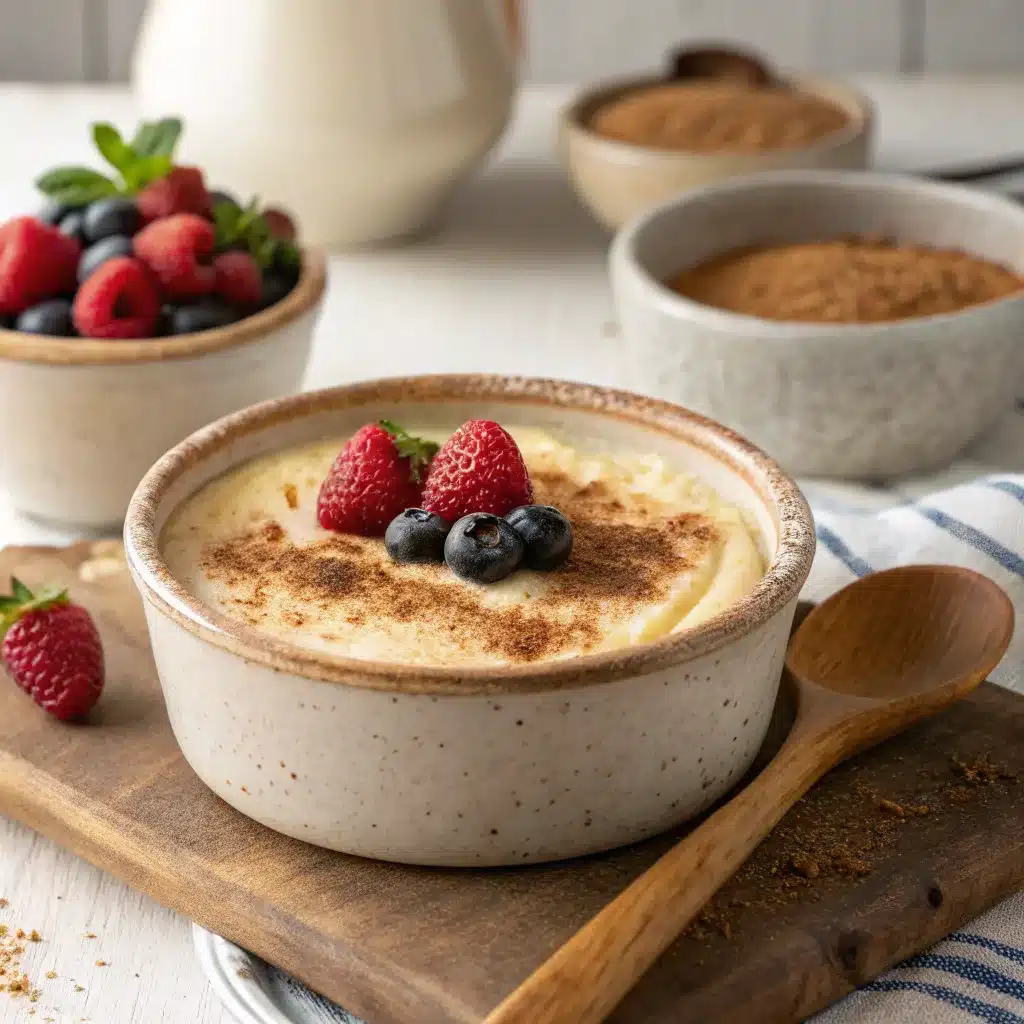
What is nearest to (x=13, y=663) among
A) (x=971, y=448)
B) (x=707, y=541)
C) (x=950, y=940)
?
(x=707, y=541)

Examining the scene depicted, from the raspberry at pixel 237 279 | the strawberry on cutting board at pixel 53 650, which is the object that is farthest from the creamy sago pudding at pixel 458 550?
the raspberry at pixel 237 279

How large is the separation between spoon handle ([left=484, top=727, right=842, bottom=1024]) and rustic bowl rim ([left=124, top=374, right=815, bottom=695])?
0.44ft

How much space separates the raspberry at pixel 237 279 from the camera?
1.85 metres

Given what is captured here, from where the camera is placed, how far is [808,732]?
1.35 m

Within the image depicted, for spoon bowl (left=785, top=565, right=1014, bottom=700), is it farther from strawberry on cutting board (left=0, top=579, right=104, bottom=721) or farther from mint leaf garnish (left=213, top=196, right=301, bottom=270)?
mint leaf garnish (left=213, top=196, right=301, bottom=270)

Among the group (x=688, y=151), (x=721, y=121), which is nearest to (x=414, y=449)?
(x=688, y=151)

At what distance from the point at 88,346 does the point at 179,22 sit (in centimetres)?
95

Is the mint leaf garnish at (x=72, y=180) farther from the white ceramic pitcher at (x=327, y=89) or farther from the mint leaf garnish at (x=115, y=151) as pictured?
the white ceramic pitcher at (x=327, y=89)

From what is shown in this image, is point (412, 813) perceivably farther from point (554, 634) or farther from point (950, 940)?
point (950, 940)

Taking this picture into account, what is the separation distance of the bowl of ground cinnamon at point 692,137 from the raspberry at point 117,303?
1.00m

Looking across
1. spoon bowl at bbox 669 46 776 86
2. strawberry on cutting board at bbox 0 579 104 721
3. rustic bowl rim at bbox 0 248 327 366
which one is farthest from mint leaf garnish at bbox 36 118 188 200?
spoon bowl at bbox 669 46 776 86

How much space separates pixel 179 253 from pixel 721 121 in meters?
1.18

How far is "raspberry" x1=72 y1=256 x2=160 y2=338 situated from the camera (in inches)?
69.2

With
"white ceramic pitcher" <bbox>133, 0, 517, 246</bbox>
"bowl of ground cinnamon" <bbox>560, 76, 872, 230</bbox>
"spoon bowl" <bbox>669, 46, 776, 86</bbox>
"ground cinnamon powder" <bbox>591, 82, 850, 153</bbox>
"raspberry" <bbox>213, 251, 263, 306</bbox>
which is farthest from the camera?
"spoon bowl" <bbox>669, 46, 776, 86</bbox>
